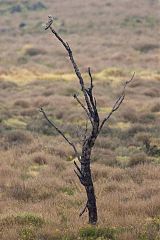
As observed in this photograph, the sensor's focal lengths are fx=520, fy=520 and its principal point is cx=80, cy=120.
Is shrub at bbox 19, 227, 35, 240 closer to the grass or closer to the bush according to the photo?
the grass

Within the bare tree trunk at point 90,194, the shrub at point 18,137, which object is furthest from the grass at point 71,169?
the bare tree trunk at point 90,194

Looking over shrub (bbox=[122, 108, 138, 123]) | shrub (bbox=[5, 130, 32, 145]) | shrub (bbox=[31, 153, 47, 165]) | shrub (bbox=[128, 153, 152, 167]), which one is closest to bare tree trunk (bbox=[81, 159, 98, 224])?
shrub (bbox=[128, 153, 152, 167])

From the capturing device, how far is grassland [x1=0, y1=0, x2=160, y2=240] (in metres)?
8.98

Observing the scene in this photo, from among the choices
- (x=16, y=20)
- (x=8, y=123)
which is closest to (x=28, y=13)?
(x=16, y=20)

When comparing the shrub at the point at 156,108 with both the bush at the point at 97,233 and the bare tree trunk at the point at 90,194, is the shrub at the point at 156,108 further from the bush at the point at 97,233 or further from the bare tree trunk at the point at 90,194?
the bush at the point at 97,233

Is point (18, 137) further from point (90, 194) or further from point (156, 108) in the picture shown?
point (90, 194)

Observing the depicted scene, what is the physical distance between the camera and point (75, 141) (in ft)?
55.6

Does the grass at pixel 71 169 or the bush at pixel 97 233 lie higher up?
the bush at pixel 97 233

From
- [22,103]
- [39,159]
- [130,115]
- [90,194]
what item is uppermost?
[90,194]

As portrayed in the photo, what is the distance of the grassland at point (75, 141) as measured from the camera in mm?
8984

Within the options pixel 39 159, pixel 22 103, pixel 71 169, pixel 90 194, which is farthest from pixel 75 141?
pixel 90 194

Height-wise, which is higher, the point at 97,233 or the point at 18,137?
the point at 97,233

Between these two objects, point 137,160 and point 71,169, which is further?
point 137,160

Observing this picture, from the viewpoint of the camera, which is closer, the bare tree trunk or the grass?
the bare tree trunk
